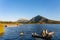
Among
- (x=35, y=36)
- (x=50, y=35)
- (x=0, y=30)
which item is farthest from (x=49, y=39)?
(x=0, y=30)

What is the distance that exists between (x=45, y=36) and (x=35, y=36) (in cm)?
259

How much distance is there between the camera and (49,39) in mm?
17797

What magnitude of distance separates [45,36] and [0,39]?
582 centimetres

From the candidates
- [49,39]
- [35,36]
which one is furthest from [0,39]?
[49,39]

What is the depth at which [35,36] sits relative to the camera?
796 inches

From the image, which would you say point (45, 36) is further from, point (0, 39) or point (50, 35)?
point (0, 39)

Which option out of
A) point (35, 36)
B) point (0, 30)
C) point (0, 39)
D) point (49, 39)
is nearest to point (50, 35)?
point (49, 39)

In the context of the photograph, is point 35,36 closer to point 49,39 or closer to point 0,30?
point 49,39

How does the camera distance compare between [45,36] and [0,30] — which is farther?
[0,30]

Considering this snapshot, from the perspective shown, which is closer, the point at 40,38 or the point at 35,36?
the point at 40,38

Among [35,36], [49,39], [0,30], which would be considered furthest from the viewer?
[0,30]

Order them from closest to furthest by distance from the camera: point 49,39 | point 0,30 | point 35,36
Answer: point 49,39 → point 35,36 → point 0,30

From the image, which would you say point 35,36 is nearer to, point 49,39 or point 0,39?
point 49,39

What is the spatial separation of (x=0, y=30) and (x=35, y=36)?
6.71 m
